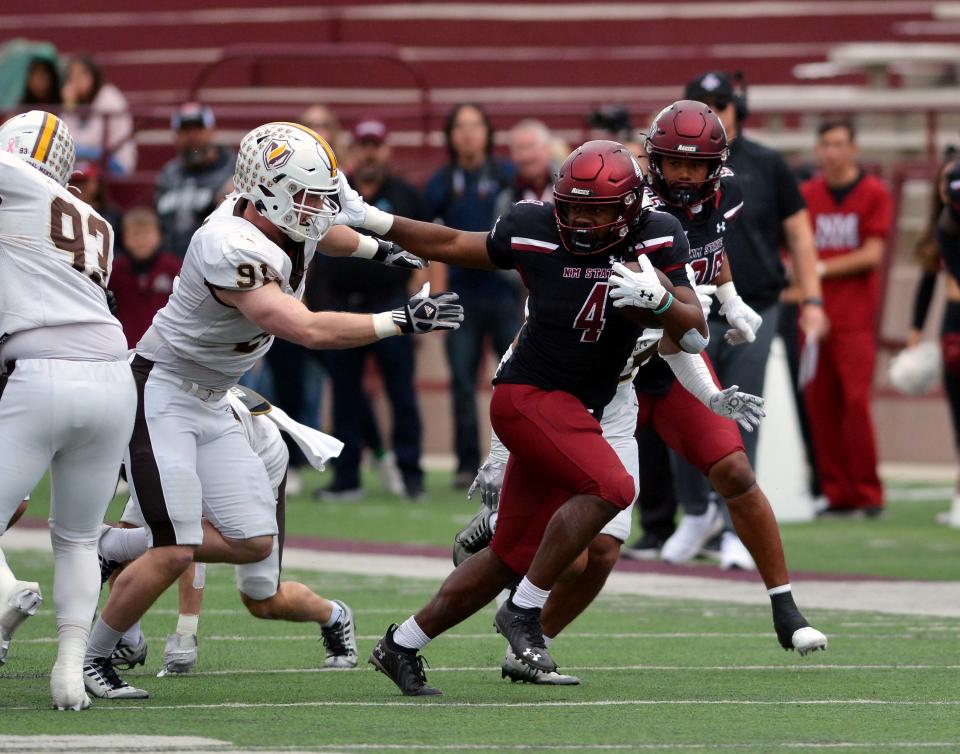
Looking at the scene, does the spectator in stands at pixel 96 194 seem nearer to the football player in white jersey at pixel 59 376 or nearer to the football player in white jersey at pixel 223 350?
the football player in white jersey at pixel 223 350

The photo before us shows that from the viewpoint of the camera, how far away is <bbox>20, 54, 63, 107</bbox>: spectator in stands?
15953mm

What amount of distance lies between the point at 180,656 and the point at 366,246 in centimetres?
147

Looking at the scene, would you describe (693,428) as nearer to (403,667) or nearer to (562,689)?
(562,689)

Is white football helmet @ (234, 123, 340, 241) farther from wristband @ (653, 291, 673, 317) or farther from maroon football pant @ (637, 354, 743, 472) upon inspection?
maroon football pant @ (637, 354, 743, 472)

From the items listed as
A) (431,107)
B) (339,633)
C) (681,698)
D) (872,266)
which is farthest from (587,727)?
(431,107)

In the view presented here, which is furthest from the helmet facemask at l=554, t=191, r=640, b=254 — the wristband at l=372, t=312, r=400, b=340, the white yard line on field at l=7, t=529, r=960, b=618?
the white yard line on field at l=7, t=529, r=960, b=618

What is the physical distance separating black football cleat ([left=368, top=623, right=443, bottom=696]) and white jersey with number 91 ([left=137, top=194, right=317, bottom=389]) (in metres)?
0.97

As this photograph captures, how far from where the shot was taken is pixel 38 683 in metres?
6.19

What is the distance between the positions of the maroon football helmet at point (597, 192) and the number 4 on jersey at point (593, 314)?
0.12 metres

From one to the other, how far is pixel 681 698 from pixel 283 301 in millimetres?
1648

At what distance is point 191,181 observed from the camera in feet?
43.5

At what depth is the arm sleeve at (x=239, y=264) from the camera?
5.80 meters

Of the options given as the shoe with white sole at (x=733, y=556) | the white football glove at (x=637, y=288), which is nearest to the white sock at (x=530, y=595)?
the white football glove at (x=637, y=288)

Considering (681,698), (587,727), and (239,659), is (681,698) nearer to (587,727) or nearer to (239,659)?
(587,727)
